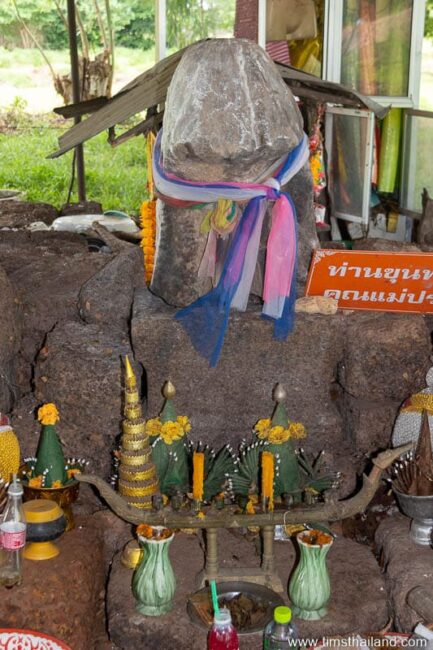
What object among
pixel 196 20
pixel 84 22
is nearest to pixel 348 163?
pixel 196 20

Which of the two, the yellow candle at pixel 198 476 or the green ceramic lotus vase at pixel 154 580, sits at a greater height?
the yellow candle at pixel 198 476

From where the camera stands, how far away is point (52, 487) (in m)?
3.53

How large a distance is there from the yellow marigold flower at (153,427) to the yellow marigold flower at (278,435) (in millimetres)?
441

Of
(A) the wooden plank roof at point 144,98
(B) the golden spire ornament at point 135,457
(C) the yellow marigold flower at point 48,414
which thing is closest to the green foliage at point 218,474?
(B) the golden spire ornament at point 135,457

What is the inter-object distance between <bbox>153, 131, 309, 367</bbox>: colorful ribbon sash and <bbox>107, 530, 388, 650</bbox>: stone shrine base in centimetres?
78

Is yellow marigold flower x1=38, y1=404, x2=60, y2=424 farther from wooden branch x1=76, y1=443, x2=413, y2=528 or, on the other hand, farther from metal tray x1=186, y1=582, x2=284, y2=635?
metal tray x1=186, y1=582, x2=284, y2=635

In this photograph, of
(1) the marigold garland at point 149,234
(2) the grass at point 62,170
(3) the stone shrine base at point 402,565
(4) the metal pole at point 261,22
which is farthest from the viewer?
(2) the grass at point 62,170

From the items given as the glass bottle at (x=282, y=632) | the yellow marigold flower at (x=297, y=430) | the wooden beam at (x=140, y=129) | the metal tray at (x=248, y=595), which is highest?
the wooden beam at (x=140, y=129)

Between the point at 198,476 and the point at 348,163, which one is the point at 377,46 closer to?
the point at 348,163

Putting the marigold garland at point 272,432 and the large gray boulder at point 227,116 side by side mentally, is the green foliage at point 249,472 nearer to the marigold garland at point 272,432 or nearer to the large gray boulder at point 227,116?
the marigold garland at point 272,432

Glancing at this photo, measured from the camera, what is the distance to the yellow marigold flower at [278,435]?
3.50 meters

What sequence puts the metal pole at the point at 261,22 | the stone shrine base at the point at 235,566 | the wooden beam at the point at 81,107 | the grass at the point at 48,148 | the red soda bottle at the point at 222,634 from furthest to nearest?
the grass at the point at 48,148 < the metal pole at the point at 261,22 < the wooden beam at the point at 81,107 < the stone shrine base at the point at 235,566 < the red soda bottle at the point at 222,634

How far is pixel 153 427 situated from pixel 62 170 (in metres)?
8.11

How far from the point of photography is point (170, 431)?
11.7 ft
